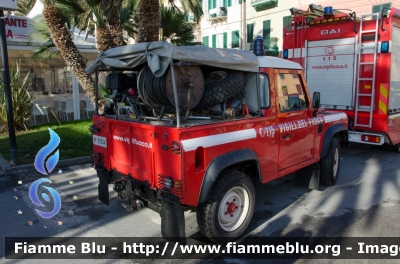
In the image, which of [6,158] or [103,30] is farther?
[103,30]

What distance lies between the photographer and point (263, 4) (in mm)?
23266

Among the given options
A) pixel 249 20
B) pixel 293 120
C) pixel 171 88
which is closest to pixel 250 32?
pixel 249 20

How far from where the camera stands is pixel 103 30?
9.37 meters

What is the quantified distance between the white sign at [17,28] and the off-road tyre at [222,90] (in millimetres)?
10644

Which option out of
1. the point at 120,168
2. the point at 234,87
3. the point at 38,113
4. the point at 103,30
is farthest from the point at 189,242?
the point at 38,113

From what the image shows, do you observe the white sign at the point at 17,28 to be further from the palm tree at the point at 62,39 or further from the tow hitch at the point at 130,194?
the tow hitch at the point at 130,194

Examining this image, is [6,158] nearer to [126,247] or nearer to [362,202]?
[126,247]

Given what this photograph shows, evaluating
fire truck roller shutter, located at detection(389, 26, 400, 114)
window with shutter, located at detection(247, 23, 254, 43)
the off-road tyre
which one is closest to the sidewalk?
the off-road tyre

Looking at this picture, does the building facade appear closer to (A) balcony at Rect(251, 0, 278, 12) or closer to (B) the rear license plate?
(A) balcony at Rect(251, 0, 278, 12)

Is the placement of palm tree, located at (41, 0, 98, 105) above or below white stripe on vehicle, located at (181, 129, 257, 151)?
above

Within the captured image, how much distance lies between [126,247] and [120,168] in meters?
0.94

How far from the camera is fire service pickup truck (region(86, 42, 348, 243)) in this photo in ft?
11.2

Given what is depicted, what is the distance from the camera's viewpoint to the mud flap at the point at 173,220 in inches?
134

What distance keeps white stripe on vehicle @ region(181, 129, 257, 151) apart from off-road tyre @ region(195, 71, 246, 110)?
532mm
